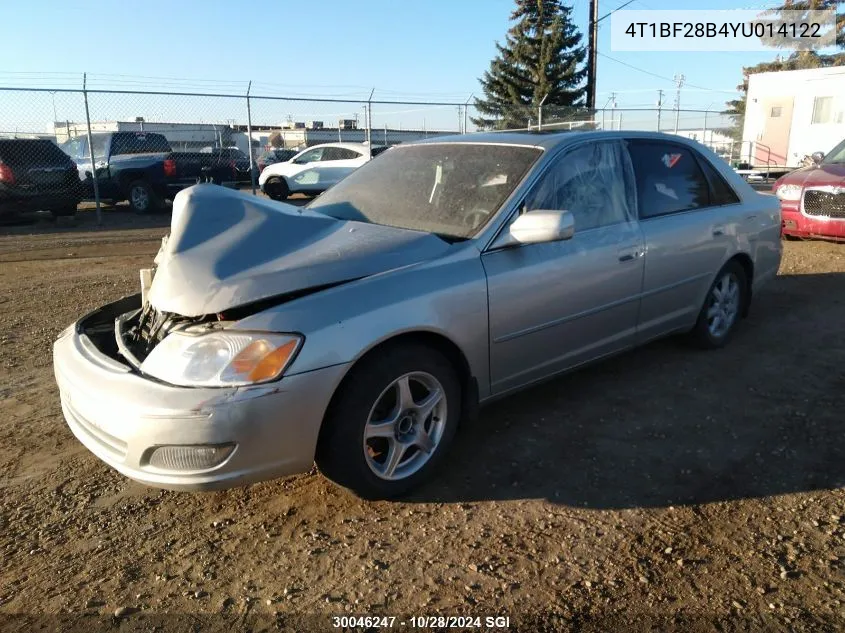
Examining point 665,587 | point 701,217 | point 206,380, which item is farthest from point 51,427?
point 701,217

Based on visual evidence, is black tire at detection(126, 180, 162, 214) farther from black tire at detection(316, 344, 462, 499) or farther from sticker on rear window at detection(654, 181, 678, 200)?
black tire at detection(316, 344, 462, 499)

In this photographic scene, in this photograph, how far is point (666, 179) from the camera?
4.36 metres

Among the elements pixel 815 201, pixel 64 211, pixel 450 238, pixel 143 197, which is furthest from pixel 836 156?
pixel 64 211

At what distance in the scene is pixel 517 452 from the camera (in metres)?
3.35

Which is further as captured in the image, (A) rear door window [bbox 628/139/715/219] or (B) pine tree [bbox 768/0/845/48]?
(B) pine tree [bbox 768/0/845/48]

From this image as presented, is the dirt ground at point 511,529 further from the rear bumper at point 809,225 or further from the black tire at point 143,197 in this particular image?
the black tire at point 143,197

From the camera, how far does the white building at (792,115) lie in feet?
61.2

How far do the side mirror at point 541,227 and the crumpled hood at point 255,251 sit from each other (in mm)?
365

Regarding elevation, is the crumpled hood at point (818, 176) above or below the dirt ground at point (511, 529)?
above

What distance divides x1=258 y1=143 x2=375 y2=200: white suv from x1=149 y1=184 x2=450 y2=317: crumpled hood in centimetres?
1216

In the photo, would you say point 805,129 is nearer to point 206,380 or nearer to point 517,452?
point 517,452

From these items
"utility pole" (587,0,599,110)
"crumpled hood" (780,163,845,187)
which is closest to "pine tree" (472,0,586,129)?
"utility pole" (587,0,599,110)

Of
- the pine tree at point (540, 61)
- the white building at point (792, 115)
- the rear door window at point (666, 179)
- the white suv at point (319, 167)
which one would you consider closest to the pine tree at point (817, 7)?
the pine tree at point (540, 61)

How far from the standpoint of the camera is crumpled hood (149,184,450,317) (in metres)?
2.67
